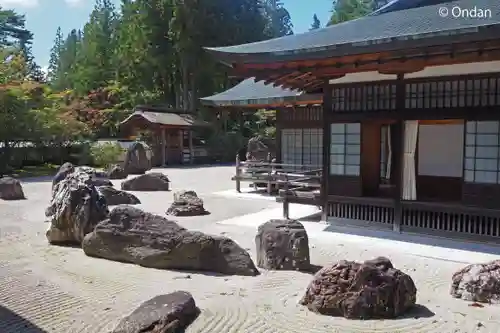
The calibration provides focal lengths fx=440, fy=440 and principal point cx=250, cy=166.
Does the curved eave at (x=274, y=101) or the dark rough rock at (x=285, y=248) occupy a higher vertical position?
the curved eave at (x=274, y=101)

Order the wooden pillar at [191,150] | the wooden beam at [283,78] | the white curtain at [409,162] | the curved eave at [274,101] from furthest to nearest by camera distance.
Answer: the wooden pillar at [191,150] → the curved eave at [274,101] → the wooden beam at [283,78] → the white curtain at [409,162]

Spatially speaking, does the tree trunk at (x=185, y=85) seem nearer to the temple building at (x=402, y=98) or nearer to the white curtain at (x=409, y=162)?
the temple building at (x=402, y=98)

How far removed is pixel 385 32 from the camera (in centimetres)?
735

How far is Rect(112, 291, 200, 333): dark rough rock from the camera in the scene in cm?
389

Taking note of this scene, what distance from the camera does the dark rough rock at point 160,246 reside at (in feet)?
19.2

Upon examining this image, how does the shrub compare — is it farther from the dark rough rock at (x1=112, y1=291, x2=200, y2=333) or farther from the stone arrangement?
the dark rough rock at (x1=112, y1=291, x2=200, y2=333)

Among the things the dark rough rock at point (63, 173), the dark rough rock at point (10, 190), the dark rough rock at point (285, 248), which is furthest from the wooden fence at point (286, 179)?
the dark rough rock at point (10, 190)

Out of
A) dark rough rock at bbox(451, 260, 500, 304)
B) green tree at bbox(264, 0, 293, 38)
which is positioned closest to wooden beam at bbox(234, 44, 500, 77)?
dark rough rock at bbox(451, 260, 500, 304)

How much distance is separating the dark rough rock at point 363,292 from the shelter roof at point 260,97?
7533 mm

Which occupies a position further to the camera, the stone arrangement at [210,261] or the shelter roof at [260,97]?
the shelter roof at [260,97]

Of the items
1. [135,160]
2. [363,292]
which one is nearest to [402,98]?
[363,292]

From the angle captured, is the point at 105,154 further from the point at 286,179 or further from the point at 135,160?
the point at 286,179

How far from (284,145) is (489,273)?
10.5 meters

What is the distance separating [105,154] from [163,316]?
20796 millimetres
